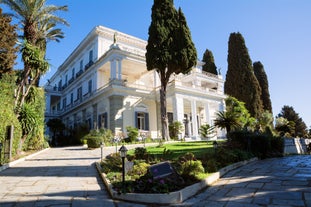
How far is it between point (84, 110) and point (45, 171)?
65.8ft

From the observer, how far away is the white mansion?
21.7 metres

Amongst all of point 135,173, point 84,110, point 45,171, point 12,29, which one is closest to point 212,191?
point 135,173

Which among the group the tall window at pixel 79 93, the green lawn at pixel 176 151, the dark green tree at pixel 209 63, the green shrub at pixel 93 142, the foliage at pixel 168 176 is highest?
the dark green tree at pixel 209 63

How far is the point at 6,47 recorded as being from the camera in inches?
407

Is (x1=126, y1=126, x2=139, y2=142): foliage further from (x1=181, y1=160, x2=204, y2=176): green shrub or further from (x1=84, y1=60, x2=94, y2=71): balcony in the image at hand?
(x1=181, y1=160, x2=204, y2=176): green shrub

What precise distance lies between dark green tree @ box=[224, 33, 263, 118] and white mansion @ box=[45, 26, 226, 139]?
4184mm

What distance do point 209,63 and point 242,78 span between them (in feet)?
22.2

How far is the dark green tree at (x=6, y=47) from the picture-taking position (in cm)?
1008

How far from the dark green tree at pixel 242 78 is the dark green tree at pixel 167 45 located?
1590 cm

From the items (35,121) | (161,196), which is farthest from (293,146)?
(35,121)

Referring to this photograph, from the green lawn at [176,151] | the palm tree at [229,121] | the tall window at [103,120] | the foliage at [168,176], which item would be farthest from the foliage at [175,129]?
the foliage at [168,176]

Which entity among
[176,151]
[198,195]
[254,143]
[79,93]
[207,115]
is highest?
[79,93]

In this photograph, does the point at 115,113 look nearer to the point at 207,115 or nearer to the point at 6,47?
the point at 207,115

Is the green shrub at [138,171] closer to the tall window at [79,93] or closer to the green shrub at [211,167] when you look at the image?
the green shrub at [211,167]
